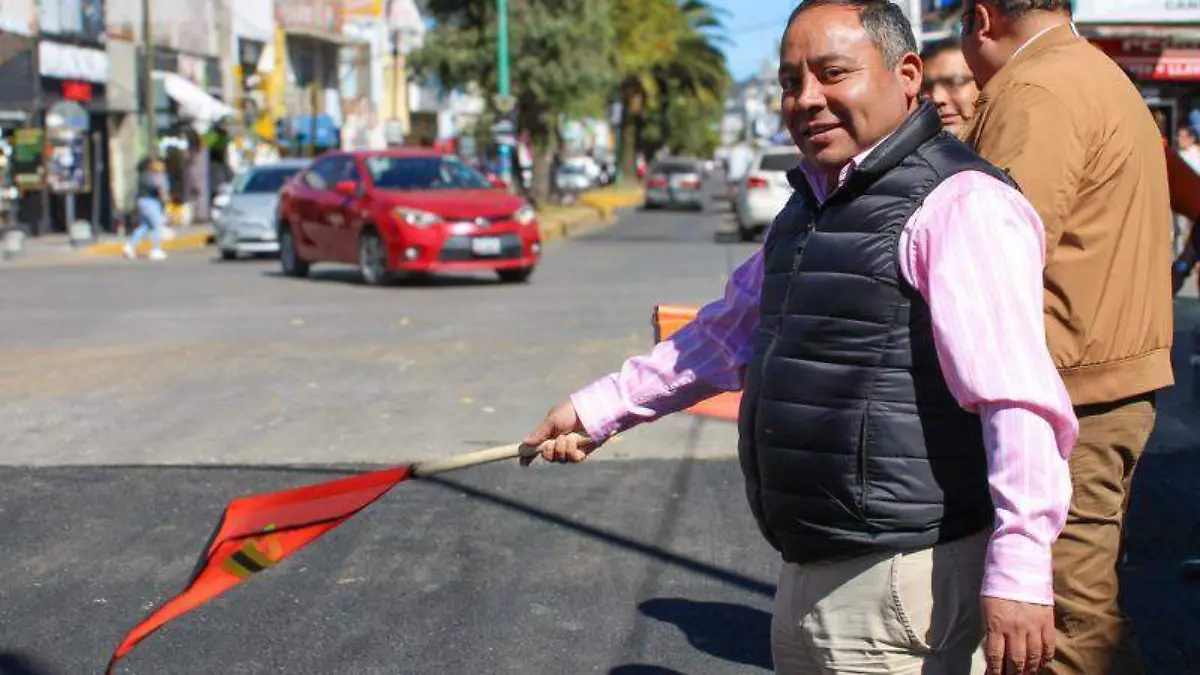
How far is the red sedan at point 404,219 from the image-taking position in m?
19.4

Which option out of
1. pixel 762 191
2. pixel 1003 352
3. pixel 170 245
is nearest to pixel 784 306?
pixel 1003 352

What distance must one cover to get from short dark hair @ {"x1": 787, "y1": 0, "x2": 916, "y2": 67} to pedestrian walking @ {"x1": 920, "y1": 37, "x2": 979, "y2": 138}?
211 cm

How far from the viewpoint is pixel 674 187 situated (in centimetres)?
5234

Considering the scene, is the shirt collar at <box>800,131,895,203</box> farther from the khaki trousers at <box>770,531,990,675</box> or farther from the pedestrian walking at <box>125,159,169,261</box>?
the pedestrian walking at <box>125,159,169,261</box>

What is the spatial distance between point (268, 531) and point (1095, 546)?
1621 mm

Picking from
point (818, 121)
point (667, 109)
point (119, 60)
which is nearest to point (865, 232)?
point (818, 121)

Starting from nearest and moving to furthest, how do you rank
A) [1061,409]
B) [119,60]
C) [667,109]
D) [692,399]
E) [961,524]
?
[1061,409]
[961,524]
[692,399]
[119,60]
[667,109]

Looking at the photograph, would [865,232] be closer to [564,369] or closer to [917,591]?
[917,591]

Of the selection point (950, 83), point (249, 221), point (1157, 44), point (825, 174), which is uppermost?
point (1157, 44)

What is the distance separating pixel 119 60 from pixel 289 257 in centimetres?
1877

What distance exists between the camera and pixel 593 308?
16359 mm

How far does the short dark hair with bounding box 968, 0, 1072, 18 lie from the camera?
3664 mm

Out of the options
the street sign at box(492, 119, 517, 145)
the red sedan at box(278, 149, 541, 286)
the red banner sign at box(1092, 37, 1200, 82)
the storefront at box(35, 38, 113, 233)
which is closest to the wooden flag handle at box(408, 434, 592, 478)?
the red banner sign at box(1092, 37, 1200, 82)

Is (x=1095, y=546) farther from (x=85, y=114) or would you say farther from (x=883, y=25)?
(x=85, y=114)
